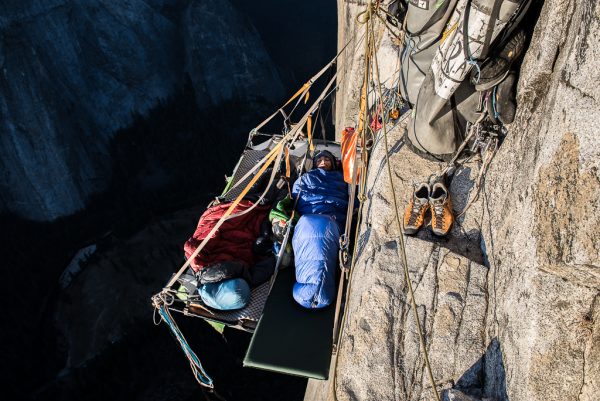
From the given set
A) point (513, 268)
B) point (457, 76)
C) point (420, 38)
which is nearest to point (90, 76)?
point (420, 38)

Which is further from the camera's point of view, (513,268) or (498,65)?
(498,65)

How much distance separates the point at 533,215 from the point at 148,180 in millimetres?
Result: 14910

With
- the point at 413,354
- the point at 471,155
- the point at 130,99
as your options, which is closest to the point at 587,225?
the point at 413,354

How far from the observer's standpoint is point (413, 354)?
3322mm

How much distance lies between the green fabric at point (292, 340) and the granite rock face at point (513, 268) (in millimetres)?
561

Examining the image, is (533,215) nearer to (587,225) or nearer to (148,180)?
(587,225)

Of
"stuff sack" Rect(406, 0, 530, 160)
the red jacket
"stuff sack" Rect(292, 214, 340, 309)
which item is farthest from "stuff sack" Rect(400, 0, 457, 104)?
the red jacket

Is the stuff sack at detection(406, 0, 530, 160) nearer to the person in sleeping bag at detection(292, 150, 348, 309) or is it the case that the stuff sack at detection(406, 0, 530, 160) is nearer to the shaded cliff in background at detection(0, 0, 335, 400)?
the person in sleeping bag at detection(292, 150, 348, 309)

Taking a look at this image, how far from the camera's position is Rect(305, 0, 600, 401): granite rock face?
248cm

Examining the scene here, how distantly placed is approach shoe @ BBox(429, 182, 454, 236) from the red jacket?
2337 mm

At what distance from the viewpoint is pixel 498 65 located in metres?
3.41

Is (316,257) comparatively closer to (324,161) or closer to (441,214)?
(441,214)

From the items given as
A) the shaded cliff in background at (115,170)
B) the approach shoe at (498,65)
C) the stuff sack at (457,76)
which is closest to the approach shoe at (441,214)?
the stuff sack at (457,76)

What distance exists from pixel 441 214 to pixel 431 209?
0.11 metres
